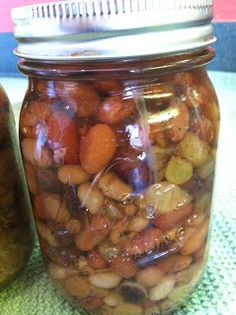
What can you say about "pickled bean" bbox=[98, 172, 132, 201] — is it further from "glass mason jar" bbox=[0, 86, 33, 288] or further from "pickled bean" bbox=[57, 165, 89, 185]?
"glass mason jar" bbox=[0, 86, 33, 288]

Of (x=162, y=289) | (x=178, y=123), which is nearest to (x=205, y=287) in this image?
(x=162, y=289)

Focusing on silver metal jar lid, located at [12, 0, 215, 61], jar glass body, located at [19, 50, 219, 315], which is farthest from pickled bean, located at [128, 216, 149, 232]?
silver metal jar lid, located at [12, 0, 215, 61]

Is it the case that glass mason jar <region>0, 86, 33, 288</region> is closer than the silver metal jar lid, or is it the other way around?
the silver metal jar lid

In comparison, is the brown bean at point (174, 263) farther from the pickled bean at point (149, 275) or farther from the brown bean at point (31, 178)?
the brown bean at point (31, 178)

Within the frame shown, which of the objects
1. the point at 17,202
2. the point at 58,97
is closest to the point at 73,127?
the point at 58,97

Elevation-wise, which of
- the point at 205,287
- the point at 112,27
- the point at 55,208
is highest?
the point at 112,27

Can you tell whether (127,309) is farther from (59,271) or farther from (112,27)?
(112,27)

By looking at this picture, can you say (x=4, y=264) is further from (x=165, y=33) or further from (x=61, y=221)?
(x=165, y=33)
